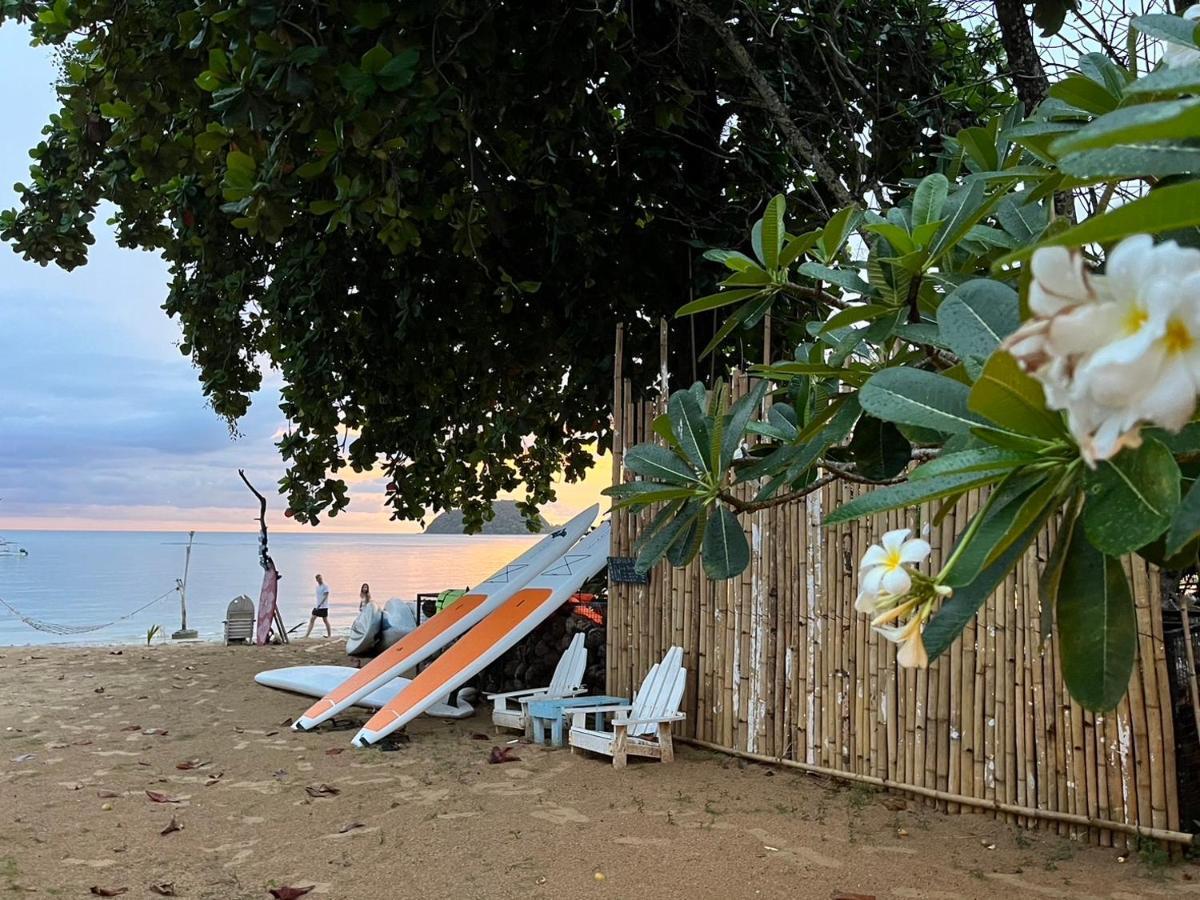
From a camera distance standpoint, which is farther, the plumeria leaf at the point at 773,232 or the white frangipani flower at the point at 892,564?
A: the plumeria leaf at the point at 773,232

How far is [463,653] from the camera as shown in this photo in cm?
644

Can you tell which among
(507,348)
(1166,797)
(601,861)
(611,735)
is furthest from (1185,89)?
(507,348)

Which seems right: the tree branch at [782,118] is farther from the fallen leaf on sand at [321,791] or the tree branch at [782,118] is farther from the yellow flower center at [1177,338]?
the fallen leaf on sand at [321,791]

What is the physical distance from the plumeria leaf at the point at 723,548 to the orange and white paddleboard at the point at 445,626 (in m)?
5.41

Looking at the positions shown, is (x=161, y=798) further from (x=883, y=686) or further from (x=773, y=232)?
(x=773, y=232)

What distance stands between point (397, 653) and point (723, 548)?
580 centimetres

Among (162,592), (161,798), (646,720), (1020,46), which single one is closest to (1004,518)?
(1020,46)

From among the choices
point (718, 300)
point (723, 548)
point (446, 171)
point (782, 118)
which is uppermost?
point (446, 171)

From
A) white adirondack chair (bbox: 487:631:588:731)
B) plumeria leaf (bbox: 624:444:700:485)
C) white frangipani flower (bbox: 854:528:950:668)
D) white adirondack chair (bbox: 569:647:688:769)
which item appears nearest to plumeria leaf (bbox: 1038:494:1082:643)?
white frangipani flower (bbox: 854:528:950:668)

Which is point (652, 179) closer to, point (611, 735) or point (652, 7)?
point (652, 7)

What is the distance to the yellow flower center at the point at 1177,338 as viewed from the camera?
0.43 metres

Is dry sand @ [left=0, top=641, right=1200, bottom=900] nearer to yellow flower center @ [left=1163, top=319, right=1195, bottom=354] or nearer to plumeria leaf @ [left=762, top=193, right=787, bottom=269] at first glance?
plumeria leaf @ [left=762, top=193, right=787, bottom=269]

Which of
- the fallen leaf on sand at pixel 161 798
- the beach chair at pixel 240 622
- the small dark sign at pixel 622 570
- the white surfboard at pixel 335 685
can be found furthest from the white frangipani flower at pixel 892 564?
the beach chair at pixel 240 622

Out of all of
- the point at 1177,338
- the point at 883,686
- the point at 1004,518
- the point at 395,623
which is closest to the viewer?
the point at 1177,338
